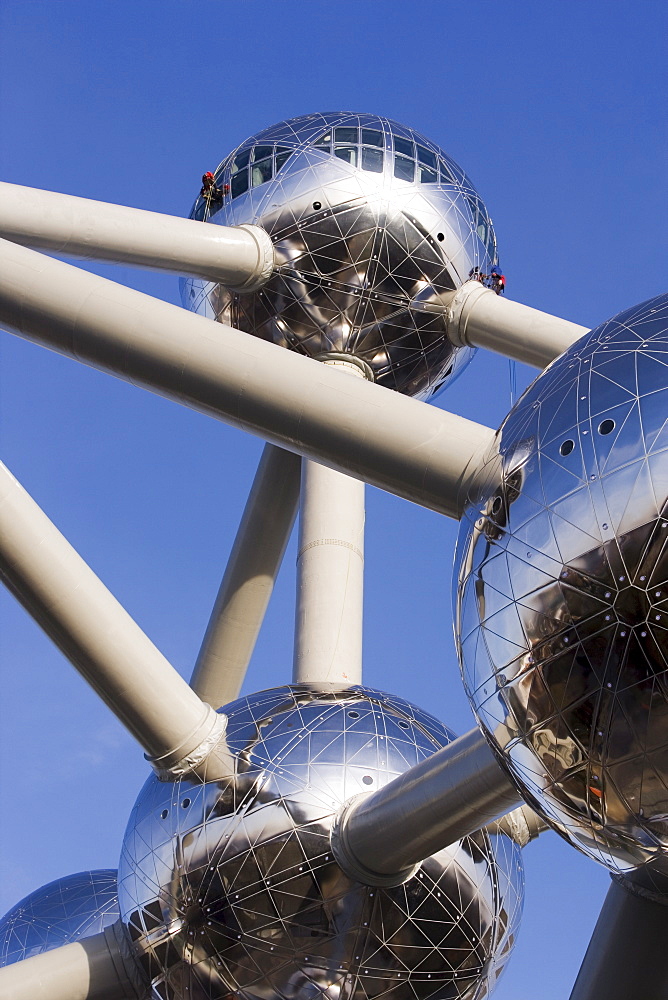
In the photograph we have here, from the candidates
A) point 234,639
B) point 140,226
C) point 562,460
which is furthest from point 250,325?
point 562,460

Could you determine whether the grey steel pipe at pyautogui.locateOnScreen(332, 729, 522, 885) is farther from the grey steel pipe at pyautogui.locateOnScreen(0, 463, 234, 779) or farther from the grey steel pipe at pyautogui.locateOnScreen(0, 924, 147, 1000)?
the grey steel pipe at pyautogui.locateOnScreen(0, 924, 147, 1000)

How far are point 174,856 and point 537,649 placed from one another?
3714mm

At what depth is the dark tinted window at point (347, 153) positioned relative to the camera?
39.7 ft

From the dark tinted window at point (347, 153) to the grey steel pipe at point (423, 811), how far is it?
6553mm

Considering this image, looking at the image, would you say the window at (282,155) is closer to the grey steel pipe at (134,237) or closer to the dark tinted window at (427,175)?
the grey steel pipe at (134,237)

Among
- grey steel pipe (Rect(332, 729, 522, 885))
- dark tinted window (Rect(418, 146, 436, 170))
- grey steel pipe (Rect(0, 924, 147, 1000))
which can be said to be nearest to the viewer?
grey steel pipe (Rect(332, 729, 522, 885))

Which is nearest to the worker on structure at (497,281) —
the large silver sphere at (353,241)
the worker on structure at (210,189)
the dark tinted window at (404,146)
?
the large silver sphere at (353,241)

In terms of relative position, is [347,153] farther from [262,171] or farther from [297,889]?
[297,889]

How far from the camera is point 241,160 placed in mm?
12531

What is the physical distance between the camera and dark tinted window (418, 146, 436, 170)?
12602 mm

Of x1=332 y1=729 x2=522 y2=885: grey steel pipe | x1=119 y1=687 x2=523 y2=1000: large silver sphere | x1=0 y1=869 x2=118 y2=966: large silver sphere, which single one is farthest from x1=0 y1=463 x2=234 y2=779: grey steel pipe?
x1=0 y1=869 x2=118 y2=966: large silver sphere

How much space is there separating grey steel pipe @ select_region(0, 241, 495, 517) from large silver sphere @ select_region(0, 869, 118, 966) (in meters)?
6.01

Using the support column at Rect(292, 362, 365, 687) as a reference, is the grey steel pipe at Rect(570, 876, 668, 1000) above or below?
below

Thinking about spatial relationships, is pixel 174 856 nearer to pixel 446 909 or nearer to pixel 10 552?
pixel 446 909
